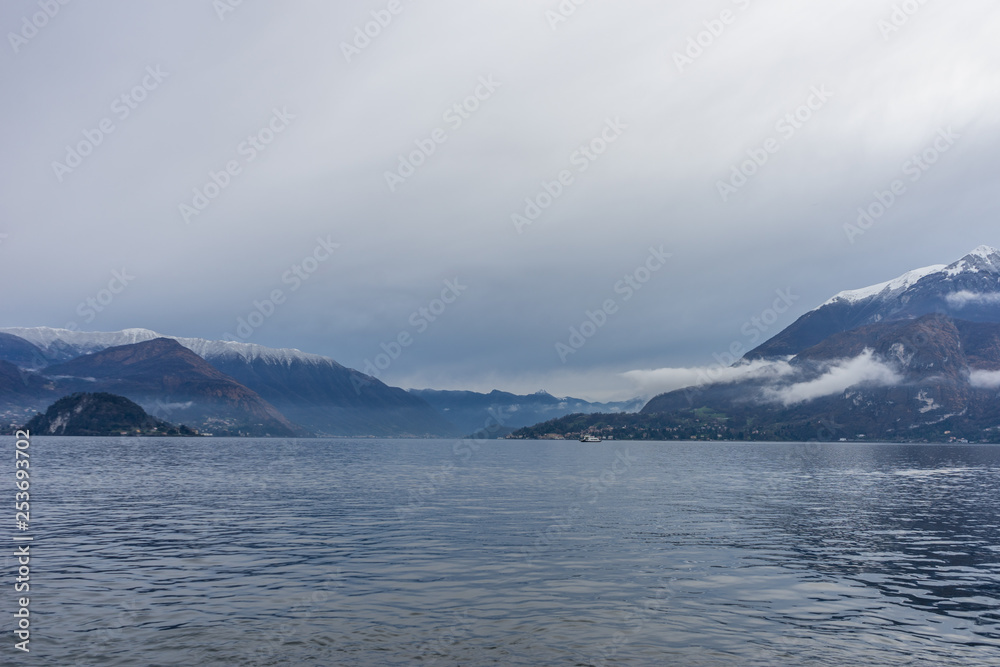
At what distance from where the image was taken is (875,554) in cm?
4434

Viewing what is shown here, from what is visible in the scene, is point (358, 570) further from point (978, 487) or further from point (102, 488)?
point (978, 487)

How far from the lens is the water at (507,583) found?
24859 mm

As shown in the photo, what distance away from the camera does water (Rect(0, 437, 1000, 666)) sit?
24859mm

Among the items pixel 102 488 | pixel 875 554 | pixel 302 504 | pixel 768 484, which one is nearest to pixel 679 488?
pixel 768 484

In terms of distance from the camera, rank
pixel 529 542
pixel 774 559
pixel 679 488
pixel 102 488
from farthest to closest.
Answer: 1. pixel 679 488
2. pixel 102 488
3. pixel 529 542
4. pixel 774 559

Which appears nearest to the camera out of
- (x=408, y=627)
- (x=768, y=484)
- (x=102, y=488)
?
(x=408, y=627)

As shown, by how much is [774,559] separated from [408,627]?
89.8 ft

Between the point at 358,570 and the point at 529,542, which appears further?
the point at 529,542

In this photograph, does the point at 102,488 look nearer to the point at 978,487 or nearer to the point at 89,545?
the point at 89,545

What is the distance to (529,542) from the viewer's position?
4688cm

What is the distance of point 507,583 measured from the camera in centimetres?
3469

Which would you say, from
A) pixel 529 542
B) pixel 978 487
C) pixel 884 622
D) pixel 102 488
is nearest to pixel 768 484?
pixel 978 487

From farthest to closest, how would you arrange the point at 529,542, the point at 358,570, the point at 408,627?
the point at 529,542
the point at 358,570
the point at 408,627

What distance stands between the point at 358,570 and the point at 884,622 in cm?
2808
